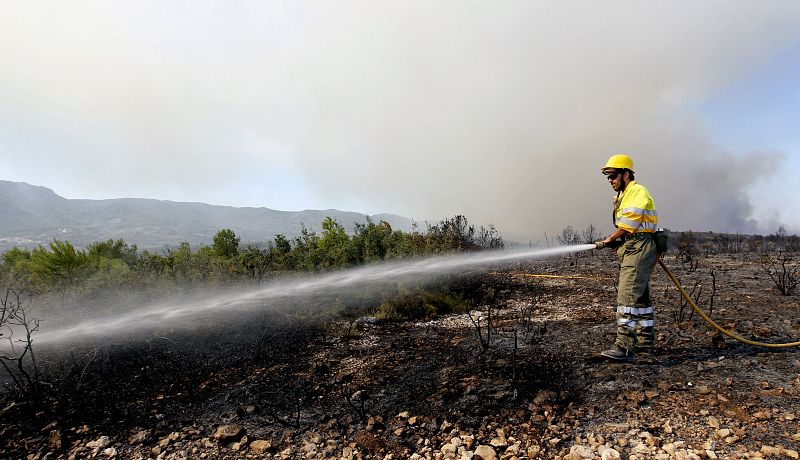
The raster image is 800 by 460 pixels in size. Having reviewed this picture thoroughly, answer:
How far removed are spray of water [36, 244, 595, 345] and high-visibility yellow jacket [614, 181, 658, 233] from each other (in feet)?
3.60

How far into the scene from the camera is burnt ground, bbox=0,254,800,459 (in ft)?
10.1

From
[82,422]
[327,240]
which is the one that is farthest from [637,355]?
[327,240]

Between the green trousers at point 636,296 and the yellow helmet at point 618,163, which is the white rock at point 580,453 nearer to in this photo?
the green trousers at point 636,296

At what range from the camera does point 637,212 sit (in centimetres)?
446

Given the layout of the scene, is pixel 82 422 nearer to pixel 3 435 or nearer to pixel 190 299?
pixel 3 435

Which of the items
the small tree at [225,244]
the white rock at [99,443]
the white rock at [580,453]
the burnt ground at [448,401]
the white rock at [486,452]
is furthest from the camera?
the small tree at [225,244]

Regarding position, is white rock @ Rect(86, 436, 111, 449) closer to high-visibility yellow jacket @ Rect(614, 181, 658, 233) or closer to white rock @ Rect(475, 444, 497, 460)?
white rock @ Rect(475, 444, 497, 460)

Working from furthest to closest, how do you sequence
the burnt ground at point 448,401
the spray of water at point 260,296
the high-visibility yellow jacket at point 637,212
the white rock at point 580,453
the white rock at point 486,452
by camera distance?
the spray of water at point 260,296
the high-visibility yellow jacket at point 637,212
the burnt ground at point 448,401
the white rock at point 486,452
the white rock at point 580,453

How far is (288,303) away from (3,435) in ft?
16.0

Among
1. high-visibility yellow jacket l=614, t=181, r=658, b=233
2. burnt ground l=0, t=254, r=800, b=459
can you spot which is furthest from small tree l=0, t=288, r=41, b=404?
high-visibility yellow jacket l=614, t=181, r=658, b=233

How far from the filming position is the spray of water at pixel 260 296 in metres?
6.90

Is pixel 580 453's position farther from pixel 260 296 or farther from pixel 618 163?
pixel 260 296

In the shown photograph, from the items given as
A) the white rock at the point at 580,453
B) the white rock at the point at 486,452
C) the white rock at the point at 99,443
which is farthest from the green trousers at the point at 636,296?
the white rock at the point at 99,443

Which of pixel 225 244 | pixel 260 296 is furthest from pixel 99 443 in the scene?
pixel 225 244
